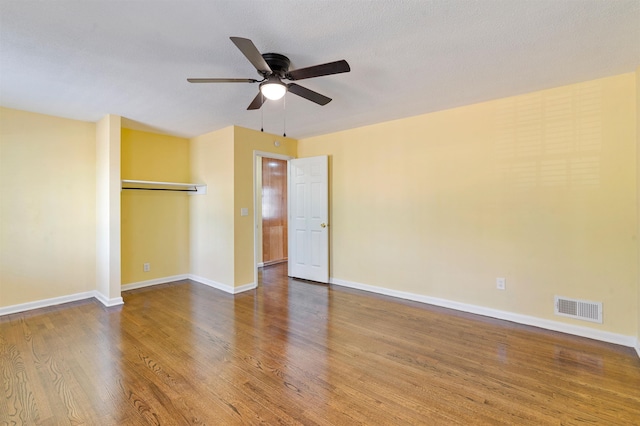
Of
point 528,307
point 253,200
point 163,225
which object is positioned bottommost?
point 528,307

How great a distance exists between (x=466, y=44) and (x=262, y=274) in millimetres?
4647

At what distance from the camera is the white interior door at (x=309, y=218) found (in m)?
4.84

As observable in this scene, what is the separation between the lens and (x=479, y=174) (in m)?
3.49

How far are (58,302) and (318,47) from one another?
445 centimetres

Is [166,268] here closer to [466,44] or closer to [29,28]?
[29,28]

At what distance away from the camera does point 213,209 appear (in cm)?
474

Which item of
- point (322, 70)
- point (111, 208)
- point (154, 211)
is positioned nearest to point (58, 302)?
point (111, 208)

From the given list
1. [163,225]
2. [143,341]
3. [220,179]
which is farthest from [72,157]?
[143,341]

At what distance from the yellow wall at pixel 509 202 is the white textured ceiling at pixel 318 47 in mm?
→ 339

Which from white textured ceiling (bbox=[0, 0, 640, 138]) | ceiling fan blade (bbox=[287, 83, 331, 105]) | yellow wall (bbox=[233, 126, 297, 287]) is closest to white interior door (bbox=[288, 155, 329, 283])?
yellow wall (bbox=[233, 126, 297, 287])

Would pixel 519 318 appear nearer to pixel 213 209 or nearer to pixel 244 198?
pixel 244 198

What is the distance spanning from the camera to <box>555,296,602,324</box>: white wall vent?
9.35 ft

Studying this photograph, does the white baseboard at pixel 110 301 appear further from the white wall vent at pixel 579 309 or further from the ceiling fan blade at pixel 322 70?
the white wall vent at pixel 579 309

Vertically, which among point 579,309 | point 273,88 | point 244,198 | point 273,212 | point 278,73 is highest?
point 278,73
